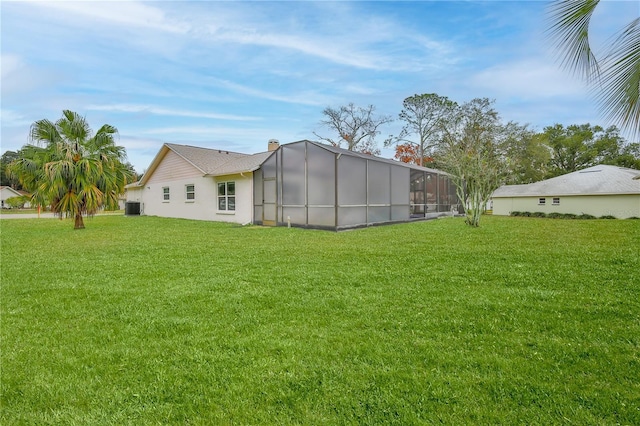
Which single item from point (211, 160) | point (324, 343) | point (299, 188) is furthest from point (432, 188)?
point (324, 343)

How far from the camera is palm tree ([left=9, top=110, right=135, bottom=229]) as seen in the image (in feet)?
38.2

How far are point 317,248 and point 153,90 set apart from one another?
8.05 m

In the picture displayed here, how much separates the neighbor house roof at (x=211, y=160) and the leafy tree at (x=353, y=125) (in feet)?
38.3

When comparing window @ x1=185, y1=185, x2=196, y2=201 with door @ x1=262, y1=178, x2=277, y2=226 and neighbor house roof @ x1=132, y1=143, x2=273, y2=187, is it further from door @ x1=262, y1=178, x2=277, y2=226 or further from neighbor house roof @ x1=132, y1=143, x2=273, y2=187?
door @ x1=262, y1=178, x2=277, y2=226

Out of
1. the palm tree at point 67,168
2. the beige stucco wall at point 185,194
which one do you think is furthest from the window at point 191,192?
the palm tree at point 67,168

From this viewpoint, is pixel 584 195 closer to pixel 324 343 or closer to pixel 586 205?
pixel 586 205

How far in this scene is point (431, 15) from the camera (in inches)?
239

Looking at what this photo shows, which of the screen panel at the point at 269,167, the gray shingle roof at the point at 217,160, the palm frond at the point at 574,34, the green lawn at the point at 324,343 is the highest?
the gray shingle roof at the point at 217,160

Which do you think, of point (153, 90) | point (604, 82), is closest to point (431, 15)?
point (604, 82)

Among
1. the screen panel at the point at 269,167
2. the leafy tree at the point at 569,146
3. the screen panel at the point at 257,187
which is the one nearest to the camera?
the screen panel at the point at 269,167

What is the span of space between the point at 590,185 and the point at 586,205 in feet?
4.94

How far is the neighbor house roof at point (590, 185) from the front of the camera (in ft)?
68.5

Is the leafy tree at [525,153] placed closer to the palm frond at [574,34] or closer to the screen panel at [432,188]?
the screen panel at [432,188]

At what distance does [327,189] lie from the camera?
1166 cm
